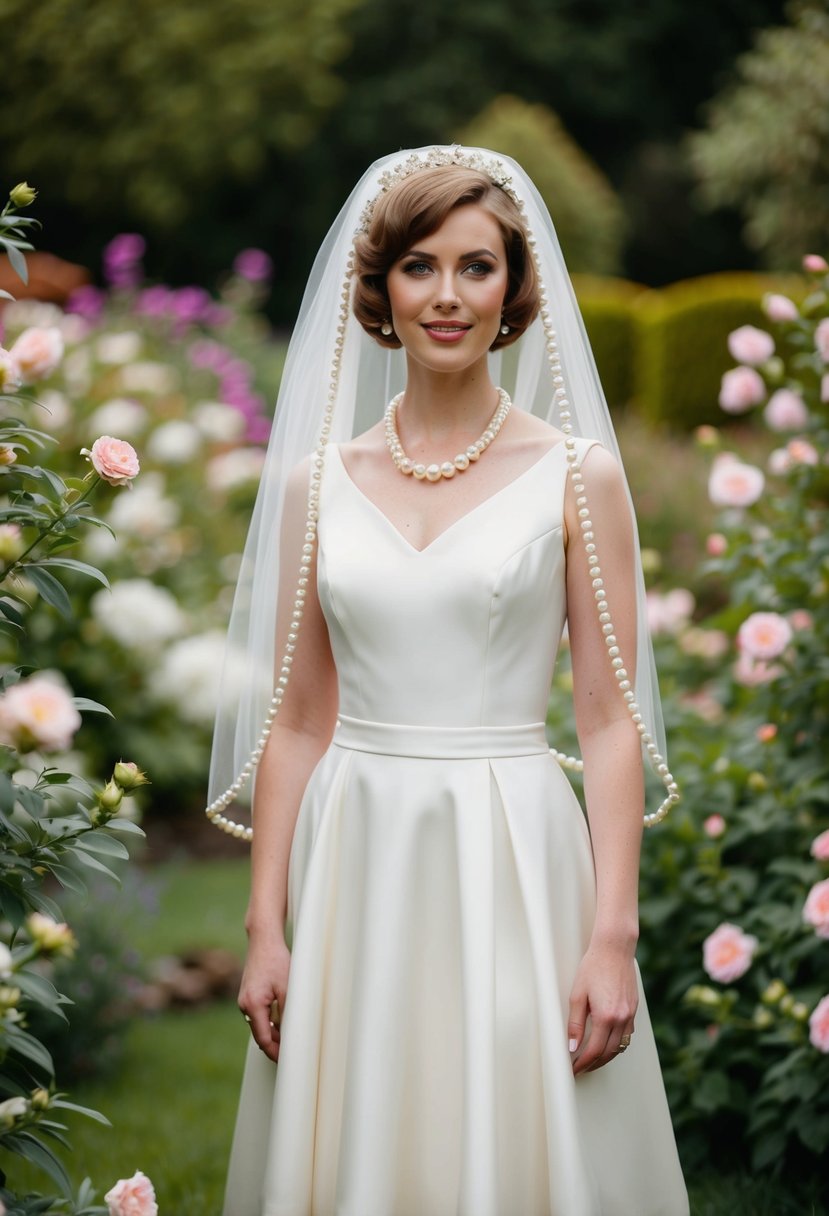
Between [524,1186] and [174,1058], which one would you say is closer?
[524,1186]

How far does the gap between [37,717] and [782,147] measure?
42.9ft

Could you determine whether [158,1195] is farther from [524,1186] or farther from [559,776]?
[559,776]

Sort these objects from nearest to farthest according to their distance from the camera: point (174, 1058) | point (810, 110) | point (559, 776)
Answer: point (559, 776), point (174, 1058), point (810, 110)

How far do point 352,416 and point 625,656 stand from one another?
0.73 m

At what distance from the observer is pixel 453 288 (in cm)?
223

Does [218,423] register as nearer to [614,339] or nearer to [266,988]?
[266,988]

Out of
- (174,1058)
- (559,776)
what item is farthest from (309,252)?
(559,776)

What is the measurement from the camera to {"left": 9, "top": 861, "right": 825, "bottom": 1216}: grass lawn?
3199 mm

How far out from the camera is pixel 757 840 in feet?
11.7

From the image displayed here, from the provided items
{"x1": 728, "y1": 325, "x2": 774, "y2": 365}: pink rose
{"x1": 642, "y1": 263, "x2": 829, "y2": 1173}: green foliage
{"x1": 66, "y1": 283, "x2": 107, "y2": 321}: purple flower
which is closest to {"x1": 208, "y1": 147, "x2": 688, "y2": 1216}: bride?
{"x1": 642, "y1": 263, "x2": 829, "y2": 1173}: green foliage

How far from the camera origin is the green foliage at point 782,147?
12.5 m

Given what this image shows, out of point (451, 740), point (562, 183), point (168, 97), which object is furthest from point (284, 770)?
point (168, 97)

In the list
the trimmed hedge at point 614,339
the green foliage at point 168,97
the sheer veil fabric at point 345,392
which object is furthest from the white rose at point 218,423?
the green foliage at point 168,97

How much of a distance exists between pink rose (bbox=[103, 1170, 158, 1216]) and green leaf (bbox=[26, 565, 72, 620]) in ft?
2.65
